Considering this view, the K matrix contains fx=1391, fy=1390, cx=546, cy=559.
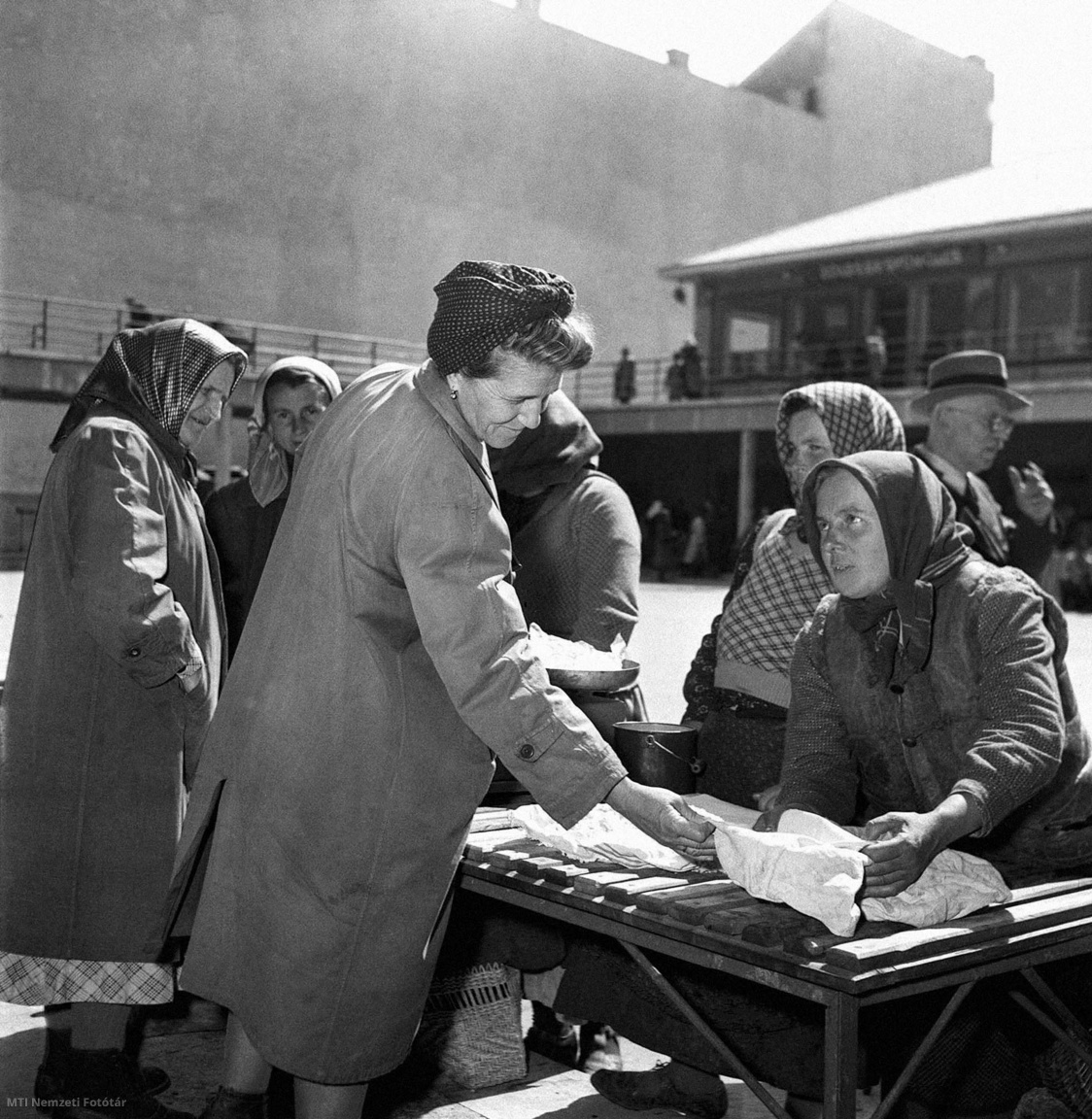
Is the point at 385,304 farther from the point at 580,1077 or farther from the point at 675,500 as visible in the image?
the point at 580,1077

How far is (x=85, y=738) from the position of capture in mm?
2967

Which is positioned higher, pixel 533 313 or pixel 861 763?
pixel 533 313

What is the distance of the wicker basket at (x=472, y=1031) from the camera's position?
131 inches

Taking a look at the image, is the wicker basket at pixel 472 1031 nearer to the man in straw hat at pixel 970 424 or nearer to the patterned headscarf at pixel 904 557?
the patterned headscarf at pixel 904 557

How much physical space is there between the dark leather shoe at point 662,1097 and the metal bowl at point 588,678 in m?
0.92

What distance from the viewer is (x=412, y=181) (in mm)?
15328

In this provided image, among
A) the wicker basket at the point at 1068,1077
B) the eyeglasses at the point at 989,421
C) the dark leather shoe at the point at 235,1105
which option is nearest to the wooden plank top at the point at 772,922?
the wicker basket at the point at 1068,1077

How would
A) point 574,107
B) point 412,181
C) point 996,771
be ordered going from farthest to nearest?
point 574,107 → point 412,181 → point 996,771

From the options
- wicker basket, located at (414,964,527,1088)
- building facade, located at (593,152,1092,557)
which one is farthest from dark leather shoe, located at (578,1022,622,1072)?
building facade, located at (593,152,1092,557)

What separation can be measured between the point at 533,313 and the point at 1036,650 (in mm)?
1099

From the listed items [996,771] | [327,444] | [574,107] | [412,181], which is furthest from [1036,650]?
[574,107]

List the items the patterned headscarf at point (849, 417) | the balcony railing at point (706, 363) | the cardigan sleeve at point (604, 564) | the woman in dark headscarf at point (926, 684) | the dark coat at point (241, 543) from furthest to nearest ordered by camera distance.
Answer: the balcony railing at point (706, 363), the dark coat at point (241, 543), the cardigan sleeve at point (604, 564), the patterned headscarf at point (849, 417), the woman in dark headscarf at point (926, 684)

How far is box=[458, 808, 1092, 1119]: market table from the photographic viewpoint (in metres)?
2.02

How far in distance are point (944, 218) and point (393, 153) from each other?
559 inches
